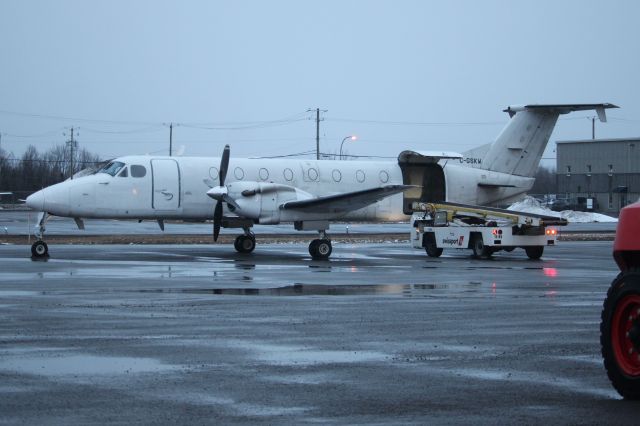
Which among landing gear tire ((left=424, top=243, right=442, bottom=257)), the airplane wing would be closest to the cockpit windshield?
the airplane wing

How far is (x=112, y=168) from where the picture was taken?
31.1 metres

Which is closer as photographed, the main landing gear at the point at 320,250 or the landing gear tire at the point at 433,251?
the main landing gear at the point at 320,250

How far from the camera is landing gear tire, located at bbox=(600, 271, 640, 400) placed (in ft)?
26.4

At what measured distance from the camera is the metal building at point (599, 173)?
8806 cm

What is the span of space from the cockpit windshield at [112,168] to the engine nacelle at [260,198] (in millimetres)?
3703

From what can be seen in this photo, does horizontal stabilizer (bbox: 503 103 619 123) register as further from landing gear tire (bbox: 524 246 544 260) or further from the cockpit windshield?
the cockpit windshield

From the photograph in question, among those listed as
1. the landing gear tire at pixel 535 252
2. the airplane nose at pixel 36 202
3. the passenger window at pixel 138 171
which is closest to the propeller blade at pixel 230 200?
the passenger window at pixel 138 171

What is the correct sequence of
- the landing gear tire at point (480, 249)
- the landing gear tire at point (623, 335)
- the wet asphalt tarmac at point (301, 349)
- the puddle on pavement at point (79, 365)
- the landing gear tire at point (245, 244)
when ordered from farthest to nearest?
1. the landing gear tire at point (245, 244)
2. the landing gear tire at point (480, 249)
3. the puddle on pavement at point (79, 365)
4. the landing gear tire at point (623, 335)
5. the wet asphalt tarmac at point (301, 349)

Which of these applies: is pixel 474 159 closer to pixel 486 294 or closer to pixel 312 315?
pixel 486 294

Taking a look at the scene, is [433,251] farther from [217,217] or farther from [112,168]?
[112,168]

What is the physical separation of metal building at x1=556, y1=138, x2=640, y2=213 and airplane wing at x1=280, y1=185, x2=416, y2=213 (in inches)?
2292

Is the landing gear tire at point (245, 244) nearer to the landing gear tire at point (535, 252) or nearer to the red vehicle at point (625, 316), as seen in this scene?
the landing gear tire at point (535, 252)

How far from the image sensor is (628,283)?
27.0 ft

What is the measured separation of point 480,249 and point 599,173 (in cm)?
6531
